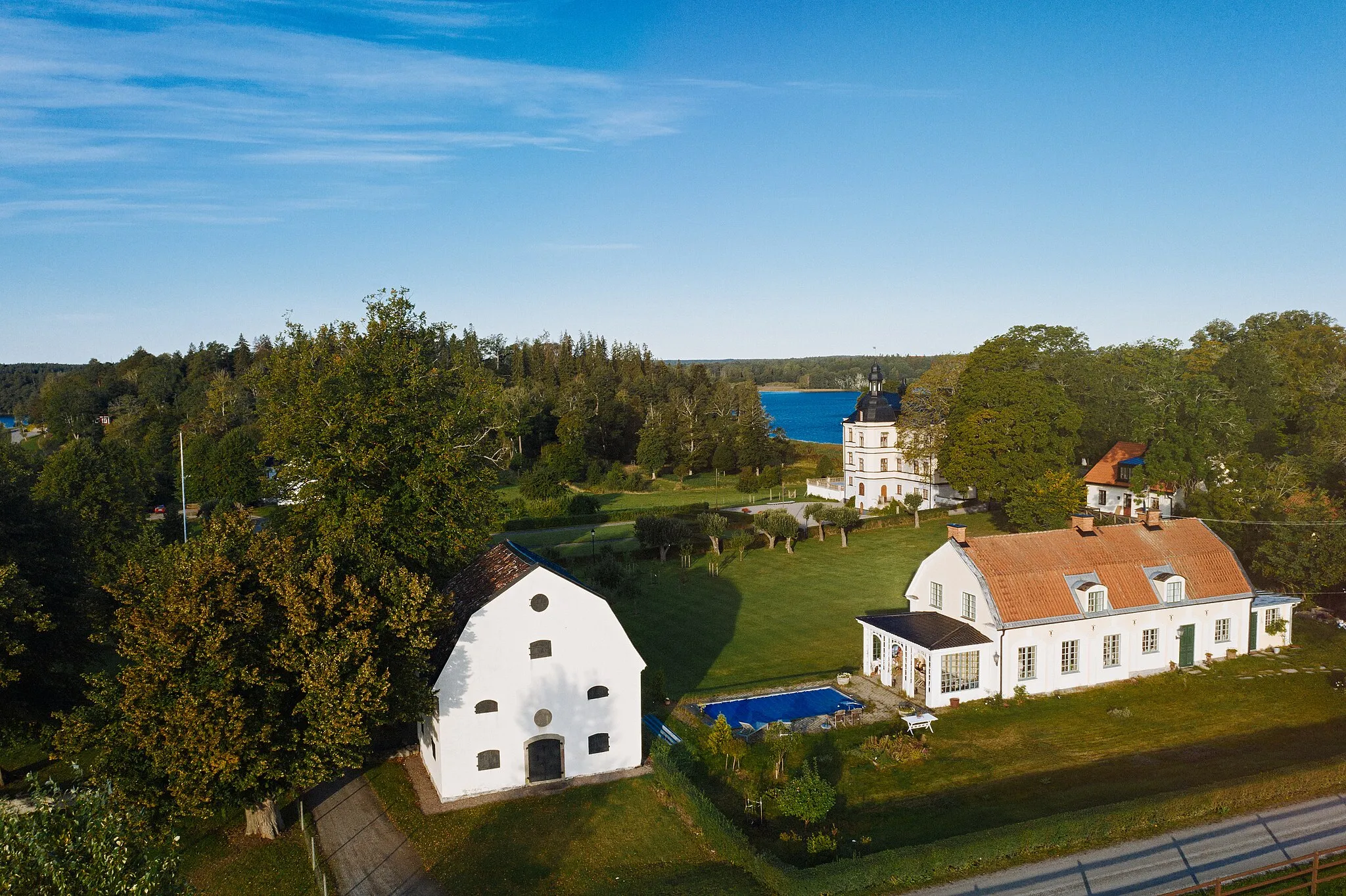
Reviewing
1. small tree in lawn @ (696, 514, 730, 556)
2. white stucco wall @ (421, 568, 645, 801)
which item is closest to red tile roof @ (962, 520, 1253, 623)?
white stucco wall @ (421, 568, 645, 801)

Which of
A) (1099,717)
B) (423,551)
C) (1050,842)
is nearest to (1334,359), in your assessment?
(1099,717)

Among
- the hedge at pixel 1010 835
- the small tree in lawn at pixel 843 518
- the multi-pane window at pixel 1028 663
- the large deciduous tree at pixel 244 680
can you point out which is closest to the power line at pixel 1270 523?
the multi-pane window at pixel 1028 663

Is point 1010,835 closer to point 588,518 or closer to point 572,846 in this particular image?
point 572,846

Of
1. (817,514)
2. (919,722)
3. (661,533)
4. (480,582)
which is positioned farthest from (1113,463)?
(480,582)

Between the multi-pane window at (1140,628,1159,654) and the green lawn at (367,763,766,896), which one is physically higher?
the multi-pane window at (1140,628,1159,654)

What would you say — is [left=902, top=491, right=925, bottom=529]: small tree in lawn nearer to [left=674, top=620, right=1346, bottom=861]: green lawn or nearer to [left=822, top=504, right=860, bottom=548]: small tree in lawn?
[left=822, top=504, right=860, bottom=548]: small tree in lawn

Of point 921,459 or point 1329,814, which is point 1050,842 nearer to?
point 1329,814
